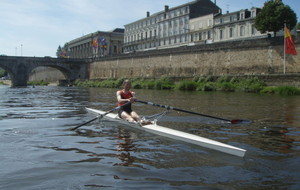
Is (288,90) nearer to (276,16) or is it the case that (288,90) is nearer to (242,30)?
(276,16)

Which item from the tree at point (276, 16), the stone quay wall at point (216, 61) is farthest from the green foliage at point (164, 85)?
the tree at point (276, 16)

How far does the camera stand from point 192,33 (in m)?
62.1

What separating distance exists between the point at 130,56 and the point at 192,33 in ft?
46.4

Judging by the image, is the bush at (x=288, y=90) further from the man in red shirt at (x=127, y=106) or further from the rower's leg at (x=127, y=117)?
the rower's leg at (x=127, y=117)

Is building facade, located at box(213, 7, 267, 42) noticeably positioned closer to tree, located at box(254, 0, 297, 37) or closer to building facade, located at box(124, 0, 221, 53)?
tree, located at box(254, 0, 297, 37)

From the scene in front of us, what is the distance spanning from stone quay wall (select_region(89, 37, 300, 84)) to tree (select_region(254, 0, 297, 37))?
4625 millimetres

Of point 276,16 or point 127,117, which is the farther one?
point 276,16

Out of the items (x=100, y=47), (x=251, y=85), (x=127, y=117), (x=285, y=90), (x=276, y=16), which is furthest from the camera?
(x=100, y=47)

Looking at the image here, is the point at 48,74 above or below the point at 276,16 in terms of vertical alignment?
below

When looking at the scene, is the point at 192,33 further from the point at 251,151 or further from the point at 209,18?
the point at 251,151

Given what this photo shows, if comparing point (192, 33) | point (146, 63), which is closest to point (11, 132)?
point (146, 63)

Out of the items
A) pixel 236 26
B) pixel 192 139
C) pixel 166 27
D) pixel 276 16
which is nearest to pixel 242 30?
pixel 236 26

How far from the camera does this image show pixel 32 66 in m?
64.1

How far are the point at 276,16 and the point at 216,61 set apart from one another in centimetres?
831
